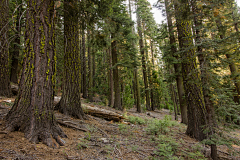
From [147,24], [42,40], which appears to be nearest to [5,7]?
[42,40]

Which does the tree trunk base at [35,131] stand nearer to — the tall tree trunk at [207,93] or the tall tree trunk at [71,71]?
the tall tree trunk at [71,71]

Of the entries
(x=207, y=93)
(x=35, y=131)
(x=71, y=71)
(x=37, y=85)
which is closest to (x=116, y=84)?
(x=71, y=71)

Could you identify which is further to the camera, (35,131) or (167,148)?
(167,148)

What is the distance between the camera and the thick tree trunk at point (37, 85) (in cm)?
293

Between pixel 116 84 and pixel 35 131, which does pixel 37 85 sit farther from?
pixel 116 84

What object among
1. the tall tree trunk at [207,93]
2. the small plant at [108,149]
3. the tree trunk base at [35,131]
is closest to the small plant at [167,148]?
the tall tree trunk at [207,93]

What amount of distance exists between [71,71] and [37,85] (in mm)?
2252

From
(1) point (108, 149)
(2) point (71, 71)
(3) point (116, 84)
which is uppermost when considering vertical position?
(2) point (71, 71)

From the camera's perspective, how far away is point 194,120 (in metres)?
5.67

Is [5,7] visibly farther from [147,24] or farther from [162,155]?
[147,24]

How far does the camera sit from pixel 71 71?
5.28 metres

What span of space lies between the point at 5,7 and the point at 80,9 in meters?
3.84

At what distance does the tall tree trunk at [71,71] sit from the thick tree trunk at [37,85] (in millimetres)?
1844

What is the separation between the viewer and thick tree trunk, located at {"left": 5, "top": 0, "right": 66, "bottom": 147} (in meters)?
2.93
